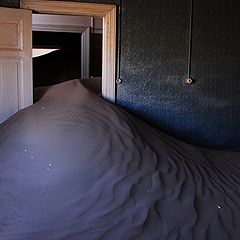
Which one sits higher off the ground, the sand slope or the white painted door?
the white painted door

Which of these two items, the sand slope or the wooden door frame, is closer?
the sand slope

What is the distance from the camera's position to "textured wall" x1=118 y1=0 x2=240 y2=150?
4.48 metres

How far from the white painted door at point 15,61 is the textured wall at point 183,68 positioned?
3.52ft

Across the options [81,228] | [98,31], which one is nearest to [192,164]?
[81,228]

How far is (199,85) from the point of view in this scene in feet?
15.5

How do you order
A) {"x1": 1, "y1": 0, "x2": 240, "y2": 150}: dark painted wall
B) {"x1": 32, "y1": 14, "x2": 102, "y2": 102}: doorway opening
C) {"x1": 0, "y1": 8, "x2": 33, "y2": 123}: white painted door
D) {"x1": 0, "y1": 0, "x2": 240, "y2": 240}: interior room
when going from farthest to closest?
{"x1": 32, "y1": 14, "x2": 102, "y2": 102}: doorway opening → {"x1": 1, "y1": 0, "x2": 240, "y2": 150}: dark painted wall → {"x1": 0, "y1": 8, "x2": 33, "y2": 123}: white painted door → {"x1": 0, "y1": 0, "x2": 240, "y2": 240}: interior room

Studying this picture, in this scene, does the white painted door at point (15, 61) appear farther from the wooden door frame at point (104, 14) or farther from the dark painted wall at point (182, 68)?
the dark painted wall at point (182, 68)

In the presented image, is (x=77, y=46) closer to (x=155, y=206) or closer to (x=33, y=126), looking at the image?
(x=33, y=126)

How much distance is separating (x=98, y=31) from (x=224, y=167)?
3668 millimetres

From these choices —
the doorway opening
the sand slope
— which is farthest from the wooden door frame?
the sand slope

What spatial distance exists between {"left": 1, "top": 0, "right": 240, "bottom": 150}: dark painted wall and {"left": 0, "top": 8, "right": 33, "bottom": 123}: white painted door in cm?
106

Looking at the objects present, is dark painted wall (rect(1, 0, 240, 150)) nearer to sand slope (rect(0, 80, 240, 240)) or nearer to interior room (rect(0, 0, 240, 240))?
interior room (rect(0, 0, 240, 240))

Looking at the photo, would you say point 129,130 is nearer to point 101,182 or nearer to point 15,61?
point 101,182

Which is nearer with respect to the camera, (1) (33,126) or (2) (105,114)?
(1) (33,126)
